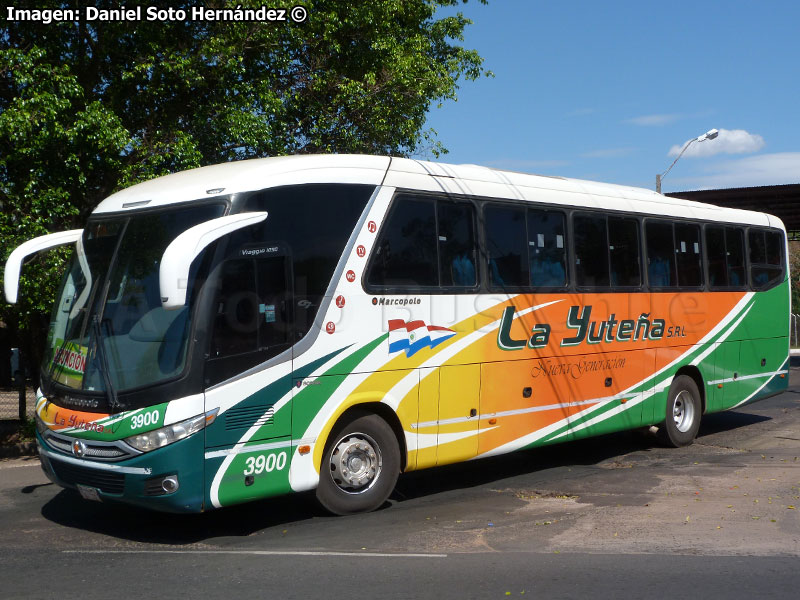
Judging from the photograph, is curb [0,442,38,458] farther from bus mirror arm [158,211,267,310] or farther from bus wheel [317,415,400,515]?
bus mirror arm [158,211,267,310]

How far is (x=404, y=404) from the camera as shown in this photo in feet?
30.5

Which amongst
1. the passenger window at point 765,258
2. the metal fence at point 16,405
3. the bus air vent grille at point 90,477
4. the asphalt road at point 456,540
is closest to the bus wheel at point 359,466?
the asphalt road at point 456,540

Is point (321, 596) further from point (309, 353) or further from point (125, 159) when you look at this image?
point (125, 159)

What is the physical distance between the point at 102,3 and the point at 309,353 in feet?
26.0

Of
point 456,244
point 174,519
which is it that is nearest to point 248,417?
point 174,519

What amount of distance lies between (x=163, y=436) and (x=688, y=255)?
873 cm

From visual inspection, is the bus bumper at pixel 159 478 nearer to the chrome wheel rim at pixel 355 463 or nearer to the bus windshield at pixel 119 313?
the bus windshield at pixel 119 313

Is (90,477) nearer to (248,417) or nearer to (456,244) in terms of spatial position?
(248,417)

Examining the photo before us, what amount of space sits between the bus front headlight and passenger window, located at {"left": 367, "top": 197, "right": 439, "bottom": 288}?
2.33 meters

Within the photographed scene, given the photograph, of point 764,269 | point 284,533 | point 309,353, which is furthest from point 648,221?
point 284,533

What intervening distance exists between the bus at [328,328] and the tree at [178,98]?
344cm

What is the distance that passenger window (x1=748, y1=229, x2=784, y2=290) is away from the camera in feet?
49.4

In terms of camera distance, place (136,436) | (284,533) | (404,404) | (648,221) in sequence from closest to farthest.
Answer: (136,436), (284,533), (404,404), (648,221)

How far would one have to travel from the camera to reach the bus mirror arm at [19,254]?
8.38 meters
